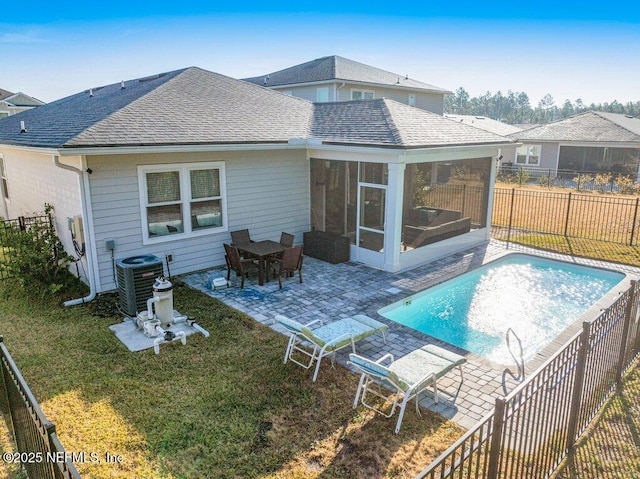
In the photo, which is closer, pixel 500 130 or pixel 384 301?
pixel 384 301

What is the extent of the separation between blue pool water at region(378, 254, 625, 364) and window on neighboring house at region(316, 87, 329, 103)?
15.8m

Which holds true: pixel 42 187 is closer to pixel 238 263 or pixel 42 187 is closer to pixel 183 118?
pixel 183 118

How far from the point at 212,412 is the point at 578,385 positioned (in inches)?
161

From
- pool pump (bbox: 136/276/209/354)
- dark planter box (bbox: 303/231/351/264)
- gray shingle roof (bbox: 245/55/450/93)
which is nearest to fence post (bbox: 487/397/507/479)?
pool pump (bbox: 136/276/209/354)

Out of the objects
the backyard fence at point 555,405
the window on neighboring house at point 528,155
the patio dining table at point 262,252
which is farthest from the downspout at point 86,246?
the window on neighboring house at point 528,155

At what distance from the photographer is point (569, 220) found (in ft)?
57.3

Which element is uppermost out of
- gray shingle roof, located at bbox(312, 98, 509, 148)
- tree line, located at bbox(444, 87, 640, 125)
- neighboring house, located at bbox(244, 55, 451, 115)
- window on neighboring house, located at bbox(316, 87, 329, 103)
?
tree line, located at bbox(444, 87, 640, 125)

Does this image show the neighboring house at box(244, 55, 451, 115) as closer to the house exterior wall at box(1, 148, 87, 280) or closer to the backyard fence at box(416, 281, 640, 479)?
the house exterior wall at box(1, 148, 87, 280)

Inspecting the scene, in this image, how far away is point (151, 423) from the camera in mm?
5254

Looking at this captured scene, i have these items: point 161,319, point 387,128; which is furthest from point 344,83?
point 161,319

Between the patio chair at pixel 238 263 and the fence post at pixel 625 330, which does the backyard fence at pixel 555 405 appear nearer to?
the fence post at pixel 625 330

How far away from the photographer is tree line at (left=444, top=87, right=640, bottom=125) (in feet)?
416

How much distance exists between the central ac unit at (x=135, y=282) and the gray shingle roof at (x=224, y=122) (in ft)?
7.78

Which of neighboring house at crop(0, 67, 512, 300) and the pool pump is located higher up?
neighboring house at crop(0, 67, 512, 300)
